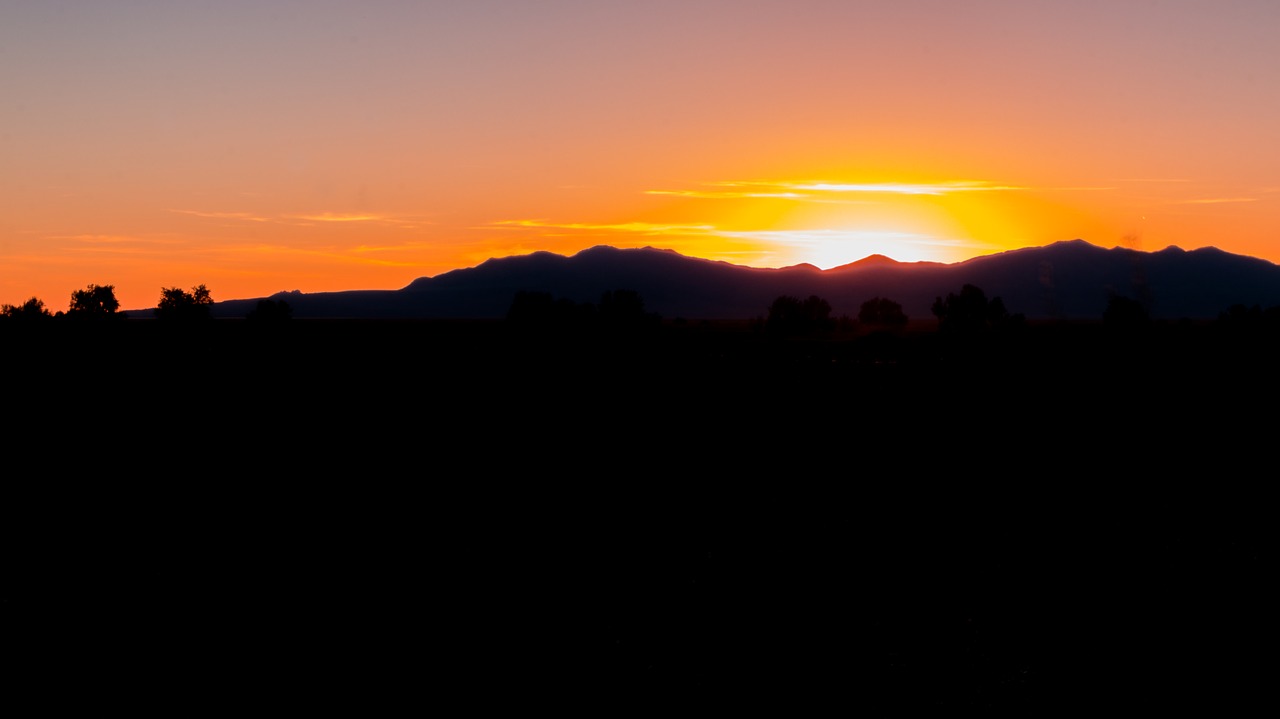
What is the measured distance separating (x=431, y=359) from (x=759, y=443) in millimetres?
56563

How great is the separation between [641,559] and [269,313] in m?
145

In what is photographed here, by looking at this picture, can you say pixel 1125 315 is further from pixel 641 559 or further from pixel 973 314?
pixel 641 559

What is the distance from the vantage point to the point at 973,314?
15688cm

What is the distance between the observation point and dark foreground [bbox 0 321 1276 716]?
48.4 feet

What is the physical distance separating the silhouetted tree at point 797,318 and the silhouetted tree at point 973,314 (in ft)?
59.6

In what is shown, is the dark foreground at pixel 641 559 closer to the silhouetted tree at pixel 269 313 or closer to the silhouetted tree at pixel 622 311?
the silhouetted tree at pixel 622 311

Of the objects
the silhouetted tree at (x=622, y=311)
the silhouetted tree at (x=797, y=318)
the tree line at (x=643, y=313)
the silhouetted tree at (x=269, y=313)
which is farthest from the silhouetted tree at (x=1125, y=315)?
the silhouetted tree at (x=269, y=313)

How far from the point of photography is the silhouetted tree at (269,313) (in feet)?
502

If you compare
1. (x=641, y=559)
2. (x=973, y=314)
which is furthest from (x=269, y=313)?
(x=641, y=559)

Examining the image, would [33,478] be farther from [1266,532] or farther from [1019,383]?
[1019,383]

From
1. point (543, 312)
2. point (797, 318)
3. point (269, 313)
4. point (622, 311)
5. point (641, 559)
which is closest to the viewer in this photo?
point (641, 559)

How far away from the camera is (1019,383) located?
206 feet

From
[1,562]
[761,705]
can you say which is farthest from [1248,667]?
[1,562]

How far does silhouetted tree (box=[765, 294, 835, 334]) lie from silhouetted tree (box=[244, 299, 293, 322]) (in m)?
70.5
